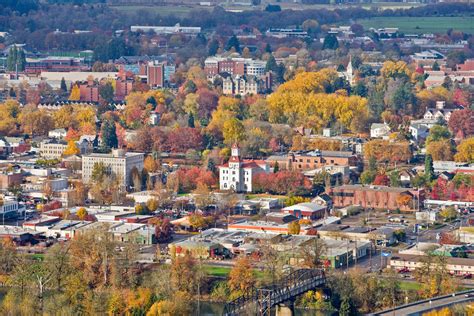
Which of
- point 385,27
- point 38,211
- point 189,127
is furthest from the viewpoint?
point 385,27

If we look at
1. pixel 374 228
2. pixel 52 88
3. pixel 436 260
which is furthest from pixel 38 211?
pixel 52 88

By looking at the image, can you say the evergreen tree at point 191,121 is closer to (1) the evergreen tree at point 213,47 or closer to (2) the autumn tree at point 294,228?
(2) the autumn tree at point 294,228

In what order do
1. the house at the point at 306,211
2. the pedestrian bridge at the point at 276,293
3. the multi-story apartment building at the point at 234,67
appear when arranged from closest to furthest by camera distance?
the pedestrian bridge at the point at 276,293 → the house at the point at 306,211 → the multi-story apartment building at the point at 234,67

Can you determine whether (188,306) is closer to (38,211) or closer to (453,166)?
(38,211)

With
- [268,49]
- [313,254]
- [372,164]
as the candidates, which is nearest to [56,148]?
[372,164]

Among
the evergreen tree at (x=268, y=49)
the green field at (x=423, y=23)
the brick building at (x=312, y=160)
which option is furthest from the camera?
the green field at (x=423, y=23)

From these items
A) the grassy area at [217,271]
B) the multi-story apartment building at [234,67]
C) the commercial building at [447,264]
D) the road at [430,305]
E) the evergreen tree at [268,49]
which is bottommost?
the grassy area at [217,271]

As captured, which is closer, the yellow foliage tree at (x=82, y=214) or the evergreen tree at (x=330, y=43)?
the yellow foliage tree at (x=82, y=214)

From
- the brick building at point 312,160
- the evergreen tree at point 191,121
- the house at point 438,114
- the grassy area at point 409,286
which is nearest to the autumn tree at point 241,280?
the grassy area at point 409,286
